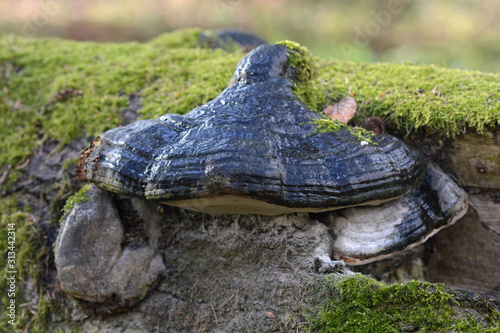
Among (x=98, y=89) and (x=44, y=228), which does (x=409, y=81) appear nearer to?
(x=98, y=89)

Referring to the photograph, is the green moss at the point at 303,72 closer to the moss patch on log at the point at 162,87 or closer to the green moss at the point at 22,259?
the moss patch on log at the point at 162,87

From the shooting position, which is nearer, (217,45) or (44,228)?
(44,228)

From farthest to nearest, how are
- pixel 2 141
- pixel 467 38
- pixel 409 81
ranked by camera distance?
pixel 467 38 → pixel 2 141 → pixel 409 81

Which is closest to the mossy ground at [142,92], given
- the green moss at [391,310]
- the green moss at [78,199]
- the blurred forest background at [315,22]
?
the green moss at [78,199]

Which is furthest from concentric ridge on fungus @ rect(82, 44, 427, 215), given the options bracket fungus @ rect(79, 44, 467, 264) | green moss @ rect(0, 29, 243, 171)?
green moss @ rect(0, 29, 243, 171)

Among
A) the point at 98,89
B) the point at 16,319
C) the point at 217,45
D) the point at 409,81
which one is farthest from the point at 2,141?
the point at 409,81

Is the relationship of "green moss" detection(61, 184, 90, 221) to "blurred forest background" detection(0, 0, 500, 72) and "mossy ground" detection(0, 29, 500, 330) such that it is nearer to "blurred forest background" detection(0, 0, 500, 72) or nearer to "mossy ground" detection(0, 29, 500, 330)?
"mossy ground" detection(0, 29, 500, 330)

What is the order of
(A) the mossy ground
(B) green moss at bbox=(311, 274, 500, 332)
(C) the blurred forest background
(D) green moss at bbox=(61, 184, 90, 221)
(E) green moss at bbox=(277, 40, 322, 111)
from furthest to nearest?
(C) the blurred forest background
(A) the mossy ground
(E) green moss at bbox=(277, 40, 322, 111)
(D) green moss at bbox=(61, 184, 90, 221)
(B) green moss at bbox=(311, 274, 500, 332)
